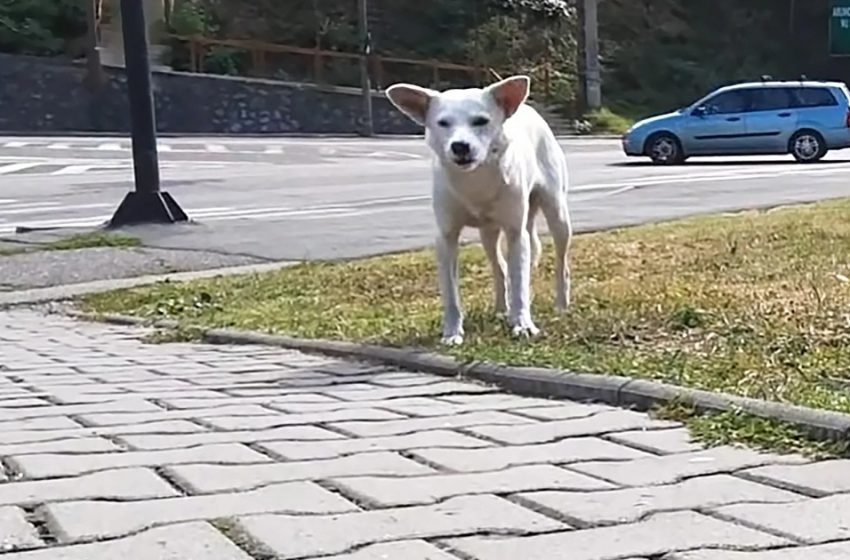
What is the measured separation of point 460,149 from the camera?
7.20m

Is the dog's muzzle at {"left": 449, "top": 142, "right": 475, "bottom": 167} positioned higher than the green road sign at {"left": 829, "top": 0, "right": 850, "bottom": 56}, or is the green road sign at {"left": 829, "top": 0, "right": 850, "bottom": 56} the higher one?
the green road sign at {"left": 829, "top": 0, "right": 850, "bottom": 56}

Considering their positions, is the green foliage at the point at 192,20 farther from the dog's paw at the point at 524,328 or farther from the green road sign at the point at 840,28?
the dog's paw at the point at 524,328

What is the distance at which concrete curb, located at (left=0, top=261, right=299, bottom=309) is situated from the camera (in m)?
11.3

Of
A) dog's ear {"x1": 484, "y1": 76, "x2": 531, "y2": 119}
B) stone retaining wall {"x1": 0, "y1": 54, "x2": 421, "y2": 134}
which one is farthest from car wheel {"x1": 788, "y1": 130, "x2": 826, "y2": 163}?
dog's ear {"x1": 484, "y1": 76, "x2": 531, "y2": 119}

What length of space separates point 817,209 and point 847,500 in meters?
11.2

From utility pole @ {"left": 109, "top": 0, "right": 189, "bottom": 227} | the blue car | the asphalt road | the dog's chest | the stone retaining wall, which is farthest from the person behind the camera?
the stone retaining wall

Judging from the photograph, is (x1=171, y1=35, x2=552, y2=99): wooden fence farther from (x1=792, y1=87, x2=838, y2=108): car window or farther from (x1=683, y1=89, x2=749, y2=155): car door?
(x1=792, y1=87, x2=838, y2=108): car window

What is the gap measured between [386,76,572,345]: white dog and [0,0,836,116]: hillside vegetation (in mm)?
39256

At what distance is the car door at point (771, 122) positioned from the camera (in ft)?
102

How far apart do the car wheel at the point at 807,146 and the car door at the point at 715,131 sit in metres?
1.02

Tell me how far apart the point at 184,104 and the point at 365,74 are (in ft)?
17.6

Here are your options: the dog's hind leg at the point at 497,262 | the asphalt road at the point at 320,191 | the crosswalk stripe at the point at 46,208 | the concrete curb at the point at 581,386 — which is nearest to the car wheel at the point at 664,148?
the asphalt road at the point at 320,191

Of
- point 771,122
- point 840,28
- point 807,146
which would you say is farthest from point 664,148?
point 840,28

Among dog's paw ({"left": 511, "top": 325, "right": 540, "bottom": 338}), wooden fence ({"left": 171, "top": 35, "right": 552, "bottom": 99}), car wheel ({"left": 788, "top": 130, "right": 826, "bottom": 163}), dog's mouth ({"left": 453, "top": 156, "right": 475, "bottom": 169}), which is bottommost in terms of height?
car wheel ({"left": 788, "top": 130, "right": 826, "bottom": 163})
